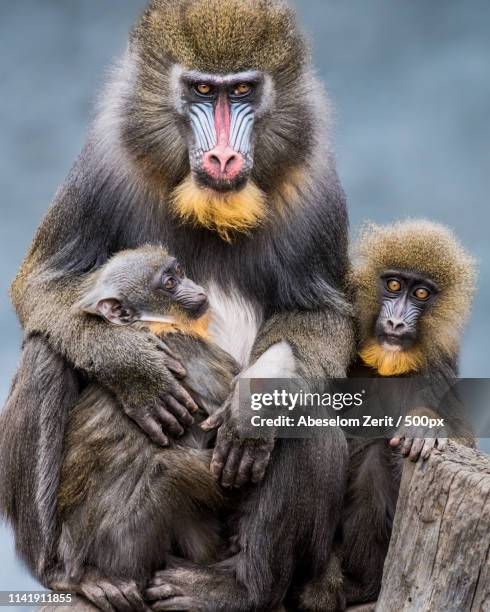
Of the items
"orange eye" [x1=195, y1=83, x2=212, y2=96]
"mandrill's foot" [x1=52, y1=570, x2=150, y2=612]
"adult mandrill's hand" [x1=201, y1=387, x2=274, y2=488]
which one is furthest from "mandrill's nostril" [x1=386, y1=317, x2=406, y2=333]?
"mandrill's foot" [x1=52, y1=570, x2=150, y2=612]

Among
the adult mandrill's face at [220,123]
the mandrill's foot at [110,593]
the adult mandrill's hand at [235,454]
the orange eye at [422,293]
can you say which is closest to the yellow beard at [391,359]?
the orange eye at [422,293]

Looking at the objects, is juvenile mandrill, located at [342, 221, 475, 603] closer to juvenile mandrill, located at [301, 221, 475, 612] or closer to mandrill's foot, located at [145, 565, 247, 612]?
juvenile mandrill, located at [301, 221, 475, 612]

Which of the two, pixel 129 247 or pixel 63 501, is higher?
pixel 129 247

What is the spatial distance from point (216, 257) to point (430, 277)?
1202 mm

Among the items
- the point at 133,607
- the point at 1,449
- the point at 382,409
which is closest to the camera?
the point at 133,607

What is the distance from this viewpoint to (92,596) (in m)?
5.09

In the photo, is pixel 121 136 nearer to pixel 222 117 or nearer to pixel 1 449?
pixel 222 117

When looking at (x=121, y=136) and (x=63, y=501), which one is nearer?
(x=63, y=501)

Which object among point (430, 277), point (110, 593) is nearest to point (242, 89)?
point (430, 277)

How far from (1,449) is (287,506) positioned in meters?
1.50

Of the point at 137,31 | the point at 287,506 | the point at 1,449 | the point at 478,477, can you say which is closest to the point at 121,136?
the point at 137,31

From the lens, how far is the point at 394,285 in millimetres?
5918

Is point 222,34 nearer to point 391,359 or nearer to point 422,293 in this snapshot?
point 422,293

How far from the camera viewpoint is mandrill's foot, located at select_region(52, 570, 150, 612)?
505 centimetres
